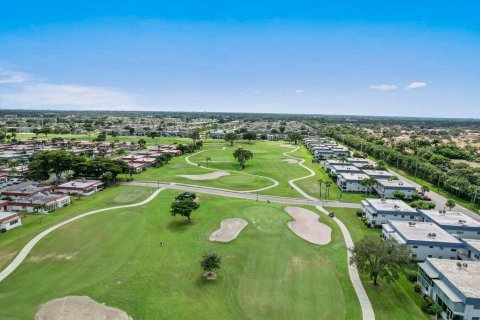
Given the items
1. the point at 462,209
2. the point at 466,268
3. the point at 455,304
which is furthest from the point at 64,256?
the point at 462,209

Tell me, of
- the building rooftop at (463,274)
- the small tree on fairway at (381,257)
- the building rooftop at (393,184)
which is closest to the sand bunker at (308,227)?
the small tree on fairway at (381,257)

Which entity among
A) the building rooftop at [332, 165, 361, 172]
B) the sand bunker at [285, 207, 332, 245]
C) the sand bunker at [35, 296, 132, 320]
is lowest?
the sand bunker at [35, 296, 132, 320]

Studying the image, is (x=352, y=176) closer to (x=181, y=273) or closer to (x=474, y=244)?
(x=474, y=244)

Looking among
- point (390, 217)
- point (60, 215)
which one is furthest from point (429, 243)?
point (60, 215)

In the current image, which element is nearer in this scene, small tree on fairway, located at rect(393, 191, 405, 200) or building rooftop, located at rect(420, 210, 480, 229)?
building rooftop, located at rect(420, 210, 480, 229)

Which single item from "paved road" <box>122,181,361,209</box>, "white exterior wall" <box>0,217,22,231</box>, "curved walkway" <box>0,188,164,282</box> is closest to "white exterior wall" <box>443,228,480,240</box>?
"paved road" <box>122,181,361,209</box>

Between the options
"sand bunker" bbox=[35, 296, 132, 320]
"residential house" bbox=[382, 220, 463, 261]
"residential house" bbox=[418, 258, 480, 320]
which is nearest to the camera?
"residential house" bbox=[418, 258, 480, 320]

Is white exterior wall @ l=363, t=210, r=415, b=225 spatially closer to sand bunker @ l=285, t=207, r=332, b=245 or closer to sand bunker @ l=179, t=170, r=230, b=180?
sand bunker @ l=285, t=207, r=332, b=245
